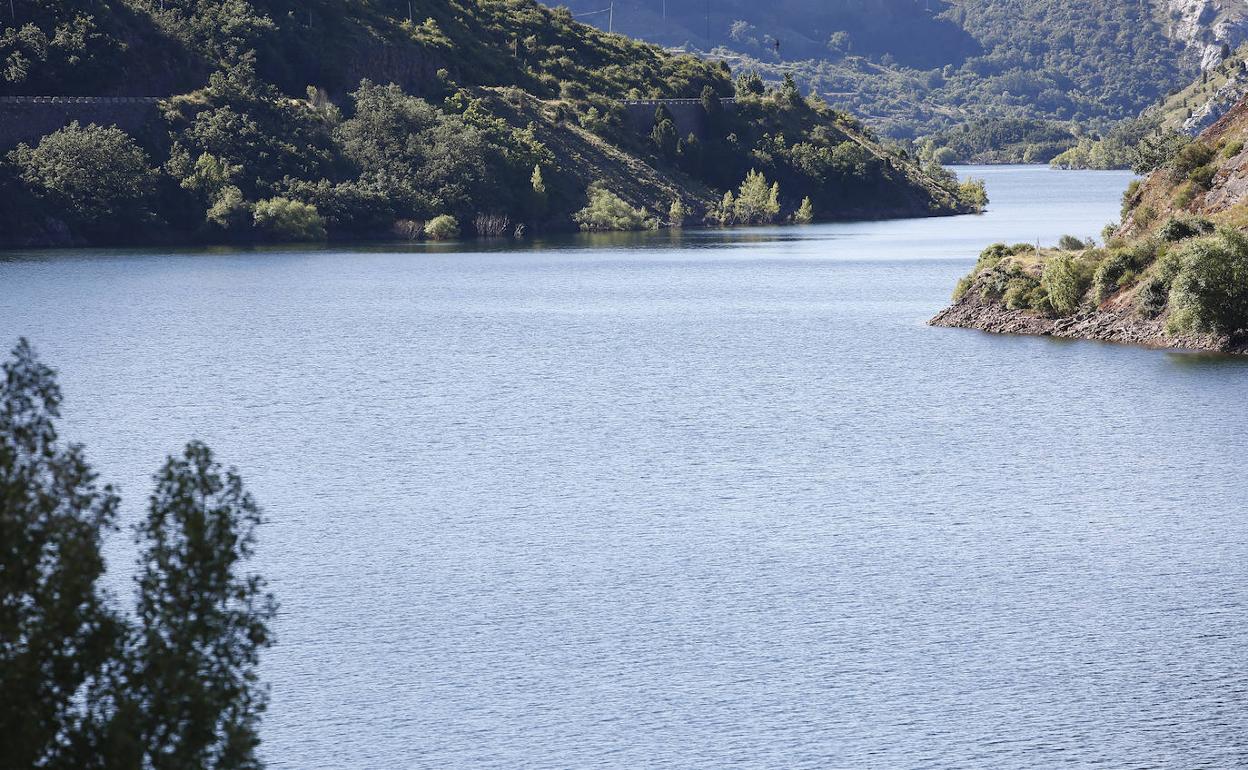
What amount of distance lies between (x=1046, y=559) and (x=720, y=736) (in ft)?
41.0

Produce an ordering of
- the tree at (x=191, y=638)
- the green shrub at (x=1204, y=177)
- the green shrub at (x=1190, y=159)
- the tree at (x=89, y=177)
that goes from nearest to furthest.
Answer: the tree at (x=191, y=638), the green shrub at (x=1204, y=177), the green shrub at (x=1190, y=159), the tree at (x=89, y=177)

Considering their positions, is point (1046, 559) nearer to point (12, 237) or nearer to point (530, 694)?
point (530, 694)

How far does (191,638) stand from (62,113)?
13557 cm

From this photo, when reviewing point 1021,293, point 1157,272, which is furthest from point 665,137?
point 1157,272

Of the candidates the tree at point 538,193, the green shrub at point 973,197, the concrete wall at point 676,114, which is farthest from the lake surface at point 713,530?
the green shrub at point 973,197

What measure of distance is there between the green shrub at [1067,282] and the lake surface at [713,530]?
301cm

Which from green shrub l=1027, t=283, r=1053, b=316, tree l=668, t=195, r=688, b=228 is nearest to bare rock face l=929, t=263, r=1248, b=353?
green shrub l=1027, t=283, r=1053, b=316

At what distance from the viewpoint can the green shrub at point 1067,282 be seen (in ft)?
237

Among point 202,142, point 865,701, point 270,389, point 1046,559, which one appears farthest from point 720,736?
point 202,142

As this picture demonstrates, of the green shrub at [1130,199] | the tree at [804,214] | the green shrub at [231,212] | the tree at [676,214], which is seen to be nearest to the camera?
the green shrub at [1130,199]

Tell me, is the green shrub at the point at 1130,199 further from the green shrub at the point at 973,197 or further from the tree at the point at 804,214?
the green shrub at the point at 973,197

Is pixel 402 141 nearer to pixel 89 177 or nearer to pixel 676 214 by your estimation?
pixel 676 214

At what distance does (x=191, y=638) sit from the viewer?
57.6 ft

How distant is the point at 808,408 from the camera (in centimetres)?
5641
